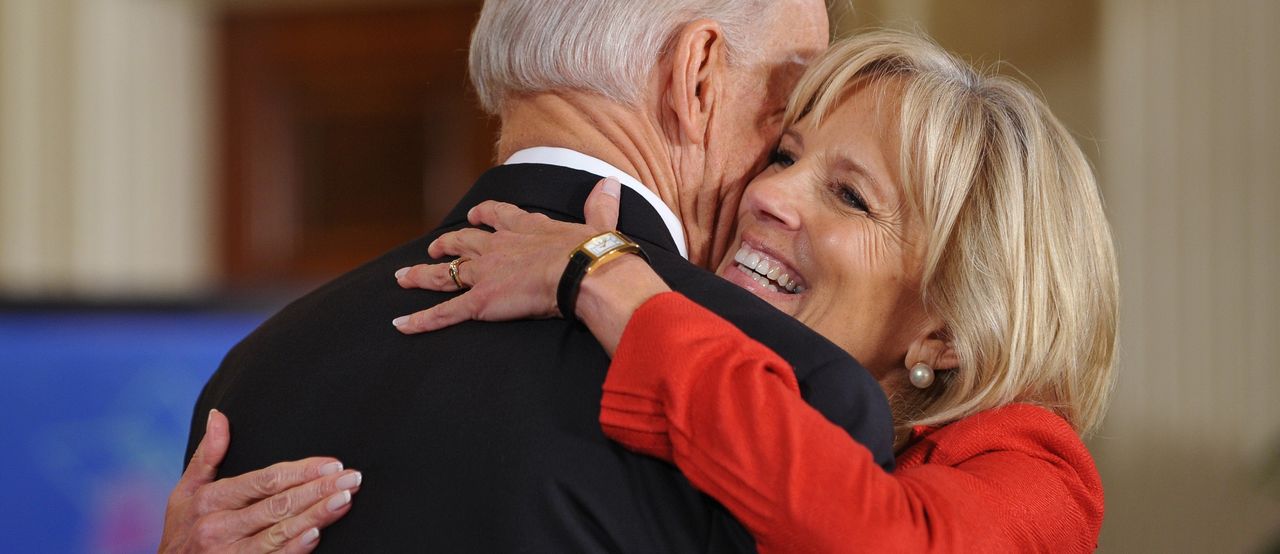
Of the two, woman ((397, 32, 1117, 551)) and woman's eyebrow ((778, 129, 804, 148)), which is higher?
woman's eyebrow ((778, 129, 804, 148))

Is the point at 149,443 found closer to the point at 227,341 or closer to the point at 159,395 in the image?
the point at 159,395

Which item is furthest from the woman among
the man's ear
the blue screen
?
the blue screen

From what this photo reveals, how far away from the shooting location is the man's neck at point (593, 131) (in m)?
1.43

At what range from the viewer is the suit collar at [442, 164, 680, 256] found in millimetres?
1328

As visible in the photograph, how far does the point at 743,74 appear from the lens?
62.2 inches

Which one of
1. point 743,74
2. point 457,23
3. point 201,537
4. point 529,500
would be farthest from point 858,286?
point 457,23

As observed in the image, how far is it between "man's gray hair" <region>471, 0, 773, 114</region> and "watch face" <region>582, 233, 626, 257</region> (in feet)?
0.93

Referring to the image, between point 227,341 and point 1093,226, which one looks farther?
point 227,341

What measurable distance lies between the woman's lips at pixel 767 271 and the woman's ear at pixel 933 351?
6.7 inches

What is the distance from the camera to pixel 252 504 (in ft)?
4.41

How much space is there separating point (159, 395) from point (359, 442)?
2399mm

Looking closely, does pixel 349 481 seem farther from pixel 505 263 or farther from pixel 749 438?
pixel 749 438

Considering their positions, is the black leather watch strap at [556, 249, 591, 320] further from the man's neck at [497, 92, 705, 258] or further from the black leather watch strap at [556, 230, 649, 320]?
the man's neck at [497, 92, 705, 258]

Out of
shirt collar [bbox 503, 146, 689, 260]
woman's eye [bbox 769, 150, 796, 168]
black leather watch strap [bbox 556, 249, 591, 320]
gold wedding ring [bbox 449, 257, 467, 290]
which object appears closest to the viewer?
black leather watch strap [bbox 556, 249, 591, 320]
